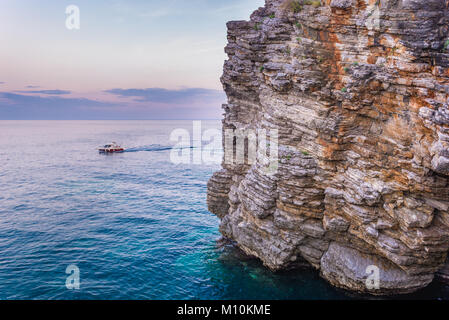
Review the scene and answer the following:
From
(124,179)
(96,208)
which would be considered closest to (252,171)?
(96,208)

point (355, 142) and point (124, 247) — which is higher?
point (355, 142)

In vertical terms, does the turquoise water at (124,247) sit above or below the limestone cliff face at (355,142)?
below

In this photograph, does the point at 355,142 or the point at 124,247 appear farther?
the point at 124,247

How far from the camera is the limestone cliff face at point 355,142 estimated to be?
16344 mm

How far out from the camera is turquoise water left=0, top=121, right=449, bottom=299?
23.1 meters

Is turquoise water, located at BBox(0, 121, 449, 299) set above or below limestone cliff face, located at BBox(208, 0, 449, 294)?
below

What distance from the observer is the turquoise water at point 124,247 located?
23.1 meters

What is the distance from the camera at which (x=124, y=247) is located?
31.6 meters

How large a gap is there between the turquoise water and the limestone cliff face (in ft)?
8.45

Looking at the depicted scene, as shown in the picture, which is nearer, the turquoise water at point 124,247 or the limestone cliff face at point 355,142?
the limestone cliff face at point 355,142

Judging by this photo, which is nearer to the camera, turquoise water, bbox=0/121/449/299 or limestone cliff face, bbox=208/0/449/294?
limestone cliff face, bbox=208/0/449/294

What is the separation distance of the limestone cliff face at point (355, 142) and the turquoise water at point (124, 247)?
258 cm

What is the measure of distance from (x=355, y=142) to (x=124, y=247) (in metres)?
25.6
